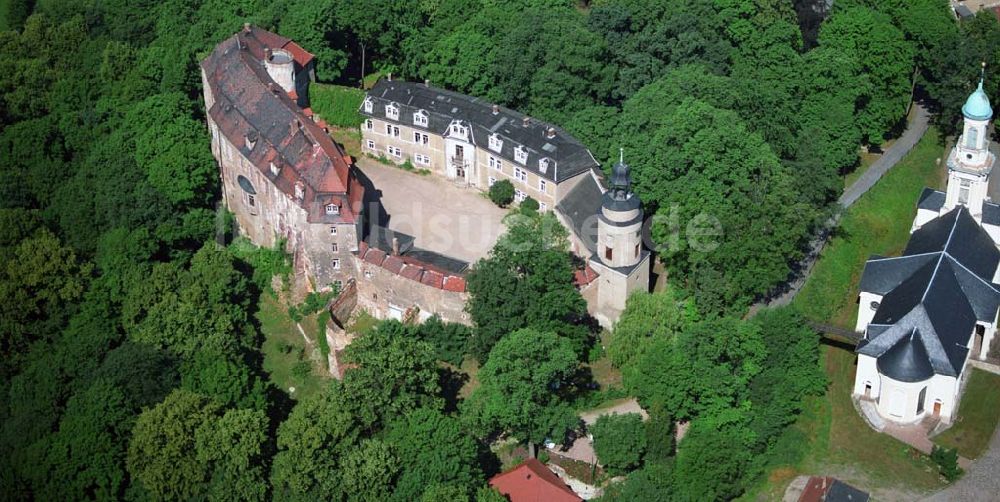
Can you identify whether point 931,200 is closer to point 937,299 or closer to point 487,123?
point 937,299

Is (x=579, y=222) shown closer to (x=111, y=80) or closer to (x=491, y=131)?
(x=491, y=131)

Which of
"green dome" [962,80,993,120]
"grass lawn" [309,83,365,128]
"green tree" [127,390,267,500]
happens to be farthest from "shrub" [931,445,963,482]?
"grass lawn" [309,83,365,128]

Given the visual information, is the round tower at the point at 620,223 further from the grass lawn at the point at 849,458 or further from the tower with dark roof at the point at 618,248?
the grass lawn at the point at 849,458

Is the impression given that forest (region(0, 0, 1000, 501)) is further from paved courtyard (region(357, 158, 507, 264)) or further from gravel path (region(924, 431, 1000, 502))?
gravel path (region(924, 431, 1000, 502))

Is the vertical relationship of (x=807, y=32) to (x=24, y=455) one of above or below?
above

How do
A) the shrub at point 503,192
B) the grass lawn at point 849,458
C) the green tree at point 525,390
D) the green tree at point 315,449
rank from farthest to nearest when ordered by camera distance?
the shrub at point 503,192 < the green tree at point 525,390 < the grass lawn at point 849,458 < the green tree at point 315,449

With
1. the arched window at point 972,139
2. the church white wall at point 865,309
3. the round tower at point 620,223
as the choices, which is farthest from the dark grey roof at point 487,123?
the arched window at point 972,139

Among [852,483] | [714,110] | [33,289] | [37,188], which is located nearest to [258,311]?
[33,289]
